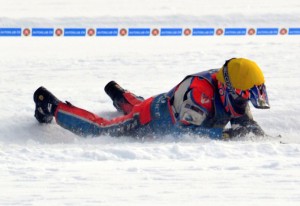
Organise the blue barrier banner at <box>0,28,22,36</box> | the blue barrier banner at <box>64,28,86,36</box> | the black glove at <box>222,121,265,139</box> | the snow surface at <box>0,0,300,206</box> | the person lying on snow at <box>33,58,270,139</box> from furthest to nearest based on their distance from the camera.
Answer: the blue barrier banner at <box>64,28,86,36</box>, the blue barrier banner at <box>0,28,22,36</box>, the black glove at <box>222,121,265,139</box>, the person lying on snow at <box>33,58,270,139</box>, the snow surface at <box>0,0,300,206</box>

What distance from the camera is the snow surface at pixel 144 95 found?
564 centimetres

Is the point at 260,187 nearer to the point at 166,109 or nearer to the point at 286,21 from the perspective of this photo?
the point at 166,109

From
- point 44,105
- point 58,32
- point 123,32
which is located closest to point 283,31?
point 123,32

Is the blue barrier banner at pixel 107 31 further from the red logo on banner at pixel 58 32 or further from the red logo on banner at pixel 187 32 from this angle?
the red logo on banner at pixel 187 32

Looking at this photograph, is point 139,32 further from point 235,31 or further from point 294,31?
point 294,31

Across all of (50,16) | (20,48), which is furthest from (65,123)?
(50,16)

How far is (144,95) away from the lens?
10398mm

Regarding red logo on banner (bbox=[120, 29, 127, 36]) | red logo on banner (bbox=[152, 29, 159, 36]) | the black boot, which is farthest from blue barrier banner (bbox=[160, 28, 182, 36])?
the black boot

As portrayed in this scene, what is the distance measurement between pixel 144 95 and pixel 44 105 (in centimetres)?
178

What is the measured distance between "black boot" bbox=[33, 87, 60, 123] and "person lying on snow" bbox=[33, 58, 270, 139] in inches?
6.9

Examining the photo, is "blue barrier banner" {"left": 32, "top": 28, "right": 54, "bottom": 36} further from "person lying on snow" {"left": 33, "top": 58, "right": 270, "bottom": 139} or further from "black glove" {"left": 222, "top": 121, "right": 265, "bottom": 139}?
"black glove" {"left": 222, "top": 121, "right": 265, "bottom": 139}

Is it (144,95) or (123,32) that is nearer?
(144,95)

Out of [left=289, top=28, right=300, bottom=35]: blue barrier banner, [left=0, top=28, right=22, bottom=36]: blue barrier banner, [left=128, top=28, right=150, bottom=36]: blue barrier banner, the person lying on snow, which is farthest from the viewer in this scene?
[left=289, top=28, right=300, bottom=35]: blue barrier banner

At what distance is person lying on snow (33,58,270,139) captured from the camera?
304 inches
